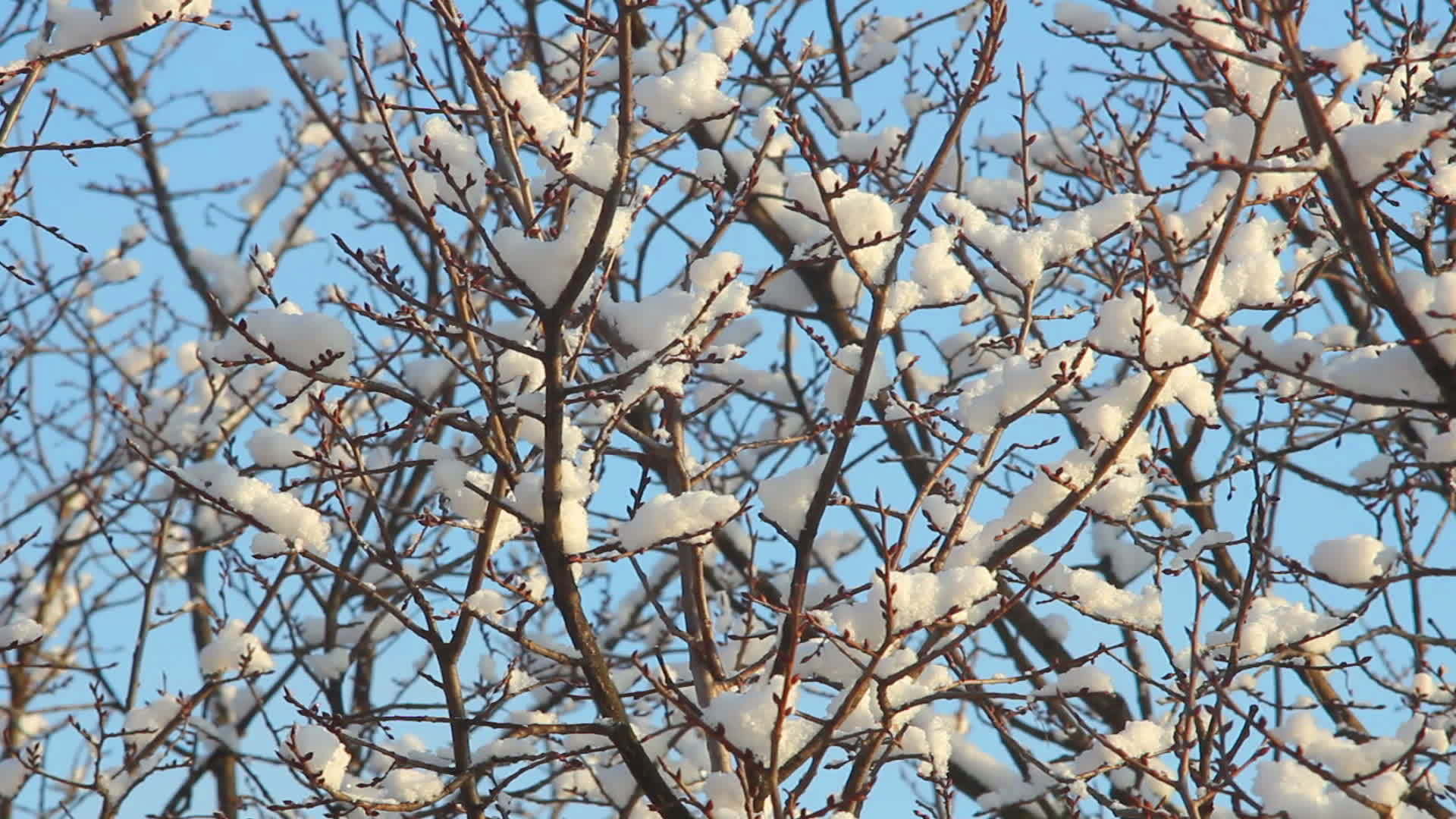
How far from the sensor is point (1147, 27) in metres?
5.38

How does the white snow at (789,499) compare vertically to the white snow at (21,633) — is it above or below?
below

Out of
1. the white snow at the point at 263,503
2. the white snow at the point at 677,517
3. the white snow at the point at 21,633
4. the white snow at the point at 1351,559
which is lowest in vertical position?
the white snow at the point at 1351,559

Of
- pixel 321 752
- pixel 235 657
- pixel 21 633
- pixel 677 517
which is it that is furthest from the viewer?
pixel 235 657

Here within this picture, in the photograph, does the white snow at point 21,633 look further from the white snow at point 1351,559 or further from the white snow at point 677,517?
the white snow at point 1351,559

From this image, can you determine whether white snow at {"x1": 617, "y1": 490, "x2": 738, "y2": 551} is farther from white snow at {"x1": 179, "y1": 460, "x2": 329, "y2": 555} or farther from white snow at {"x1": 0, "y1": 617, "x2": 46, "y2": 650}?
white snow at {"x1": 0, "y1": 617, "x2": 46, "y2": 650}

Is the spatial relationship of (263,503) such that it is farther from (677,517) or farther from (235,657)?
(235,657)

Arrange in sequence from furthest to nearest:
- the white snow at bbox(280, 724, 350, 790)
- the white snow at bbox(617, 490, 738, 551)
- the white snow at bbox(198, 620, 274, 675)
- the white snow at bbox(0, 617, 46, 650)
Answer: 1. the white snow at bbox(198, 620, 274, 675)
2. the white snow at bbox(0, 617, 46, 650)
3. the white snow at bbox(280, 724, 350, 790)
4. the white snow at bbox(617, 490, 738, 551)

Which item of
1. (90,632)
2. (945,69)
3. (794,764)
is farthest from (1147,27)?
(90,632)

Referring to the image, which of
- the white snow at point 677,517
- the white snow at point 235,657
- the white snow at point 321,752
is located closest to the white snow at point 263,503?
the white snow at point 321,752

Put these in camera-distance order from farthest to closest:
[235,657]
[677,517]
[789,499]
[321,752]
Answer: [235,657], [321,752], [789,499], [677,517]

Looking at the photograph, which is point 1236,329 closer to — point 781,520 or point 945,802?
point 781,520

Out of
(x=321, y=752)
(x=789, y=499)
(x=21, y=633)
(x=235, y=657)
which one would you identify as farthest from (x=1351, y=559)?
(x=235, y=657)

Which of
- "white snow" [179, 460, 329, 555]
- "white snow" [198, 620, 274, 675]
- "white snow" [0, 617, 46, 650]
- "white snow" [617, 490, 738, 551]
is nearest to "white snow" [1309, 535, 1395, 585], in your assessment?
"white snow" [617, 490, 738, 551]

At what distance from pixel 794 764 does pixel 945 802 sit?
68 centimetres
